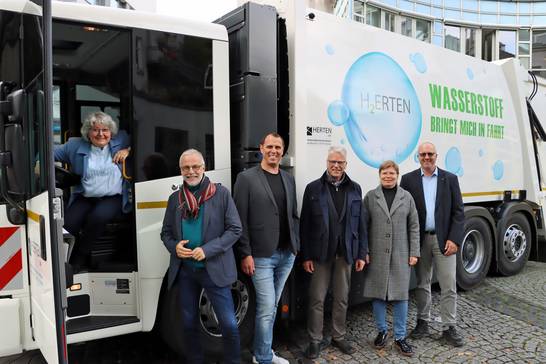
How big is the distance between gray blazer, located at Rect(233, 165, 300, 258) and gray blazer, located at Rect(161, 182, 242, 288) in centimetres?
17

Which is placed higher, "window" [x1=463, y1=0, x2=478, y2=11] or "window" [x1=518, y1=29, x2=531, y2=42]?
→ "window" [x1=463, y1=0, x2=478, y2=11]

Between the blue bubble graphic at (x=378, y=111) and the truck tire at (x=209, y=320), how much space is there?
63.6 inches

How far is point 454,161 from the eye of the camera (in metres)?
5.09

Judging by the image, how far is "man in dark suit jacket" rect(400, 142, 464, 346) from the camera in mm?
4043

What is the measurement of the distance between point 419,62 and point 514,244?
3138 mm

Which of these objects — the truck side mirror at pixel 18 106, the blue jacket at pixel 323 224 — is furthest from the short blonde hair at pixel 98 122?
the blue jacket at pixel 323 224

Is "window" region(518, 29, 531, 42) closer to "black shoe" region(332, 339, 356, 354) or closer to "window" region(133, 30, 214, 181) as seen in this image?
"black shoe" region(332, 339, 356, 354)

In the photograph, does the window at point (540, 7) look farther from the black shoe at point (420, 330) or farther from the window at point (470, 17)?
the black shoe at point (420, 330)

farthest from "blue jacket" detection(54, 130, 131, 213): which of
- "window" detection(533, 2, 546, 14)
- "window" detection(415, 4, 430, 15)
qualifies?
"window" detection(533, 2, 546, 14)

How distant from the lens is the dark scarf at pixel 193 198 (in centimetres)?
305

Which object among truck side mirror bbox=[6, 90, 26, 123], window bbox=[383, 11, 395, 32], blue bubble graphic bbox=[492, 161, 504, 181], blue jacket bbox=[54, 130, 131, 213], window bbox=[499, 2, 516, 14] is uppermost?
window bbox=[499, 2, 516, 14]

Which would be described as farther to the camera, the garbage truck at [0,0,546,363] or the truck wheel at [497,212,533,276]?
the truck wheel at [497,212,533,276]

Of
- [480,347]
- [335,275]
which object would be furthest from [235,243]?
[480,347]

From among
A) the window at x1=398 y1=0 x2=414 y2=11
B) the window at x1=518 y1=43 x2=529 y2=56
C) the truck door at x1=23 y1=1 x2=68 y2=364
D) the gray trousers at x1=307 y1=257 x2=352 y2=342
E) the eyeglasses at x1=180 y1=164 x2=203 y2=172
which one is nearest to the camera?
the truck door at x1=23 y1=1 x2=68 y2=364
